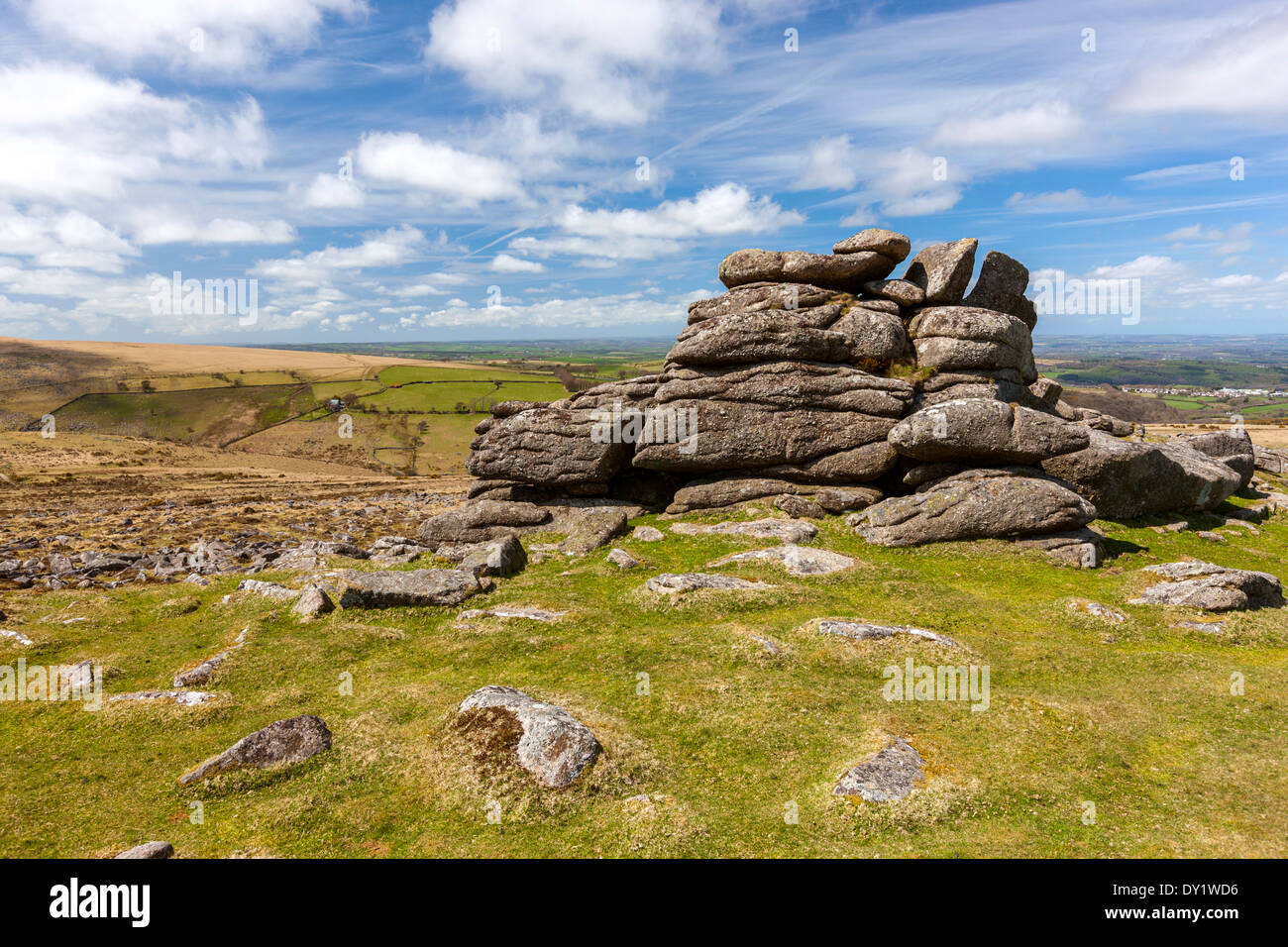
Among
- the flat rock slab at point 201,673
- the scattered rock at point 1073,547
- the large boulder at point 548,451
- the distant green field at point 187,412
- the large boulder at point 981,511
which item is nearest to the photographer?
the flat rock slab at point 201,673

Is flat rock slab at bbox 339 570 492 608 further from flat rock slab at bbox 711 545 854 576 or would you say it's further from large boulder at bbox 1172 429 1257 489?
large boulder at bbox 1172 429 1257 489

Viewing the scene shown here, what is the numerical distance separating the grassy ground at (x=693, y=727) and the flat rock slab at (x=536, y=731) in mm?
474

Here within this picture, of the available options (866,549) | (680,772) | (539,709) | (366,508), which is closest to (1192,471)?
(866,549)

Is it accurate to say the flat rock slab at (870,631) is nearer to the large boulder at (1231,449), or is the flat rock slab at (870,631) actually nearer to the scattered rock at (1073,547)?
the scattered rock at (1073,547)

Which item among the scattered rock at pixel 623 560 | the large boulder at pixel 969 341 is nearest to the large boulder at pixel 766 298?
the large boulder at pixel 969 341

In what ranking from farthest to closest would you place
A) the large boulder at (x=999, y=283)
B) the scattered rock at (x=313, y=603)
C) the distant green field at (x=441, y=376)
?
the distant green field at (x=441, y=376) < the large boulder at (x=999, y=283) < the scattered rock at (x=313, y=603)

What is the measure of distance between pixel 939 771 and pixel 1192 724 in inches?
308

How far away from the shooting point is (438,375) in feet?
630

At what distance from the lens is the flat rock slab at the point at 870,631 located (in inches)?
813

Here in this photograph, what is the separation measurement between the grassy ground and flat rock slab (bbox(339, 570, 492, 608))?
1.81 ft

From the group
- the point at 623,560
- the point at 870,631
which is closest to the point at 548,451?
the point at 623,560

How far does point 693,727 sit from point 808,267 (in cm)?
3150

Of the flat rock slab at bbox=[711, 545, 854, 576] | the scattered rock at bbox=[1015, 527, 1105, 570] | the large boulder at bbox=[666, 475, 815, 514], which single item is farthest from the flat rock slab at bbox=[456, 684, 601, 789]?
the scattered rock at bbox=[1015, 527, 1105, 570]

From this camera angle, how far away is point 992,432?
104ft
